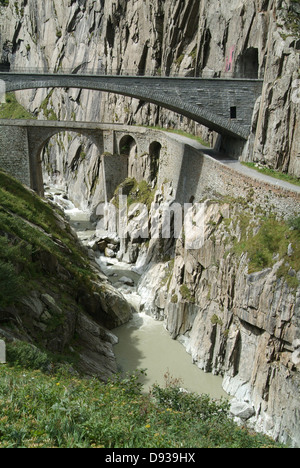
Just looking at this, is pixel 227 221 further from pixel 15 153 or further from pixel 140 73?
pixel 140 73

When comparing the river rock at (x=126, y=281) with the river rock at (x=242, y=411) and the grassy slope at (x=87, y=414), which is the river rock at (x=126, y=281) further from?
the grassy slope at (x=87, y=414)

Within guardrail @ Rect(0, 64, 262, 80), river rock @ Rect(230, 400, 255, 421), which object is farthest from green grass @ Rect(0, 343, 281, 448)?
guardrail @ Rect(0, 64, 262, 80)

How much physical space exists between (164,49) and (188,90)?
1928 centimetres

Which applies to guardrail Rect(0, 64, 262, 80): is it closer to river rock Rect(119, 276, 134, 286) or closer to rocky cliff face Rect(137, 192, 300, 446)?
rocky cliff face Rect(137, 192, 300, 446)

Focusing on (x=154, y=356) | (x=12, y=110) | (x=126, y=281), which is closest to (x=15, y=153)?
(x=126, y=281)

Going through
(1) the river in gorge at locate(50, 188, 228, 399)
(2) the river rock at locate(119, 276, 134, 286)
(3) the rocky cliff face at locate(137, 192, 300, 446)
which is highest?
(3) the rocky cliff face at locate(137, 192, 300, 446)

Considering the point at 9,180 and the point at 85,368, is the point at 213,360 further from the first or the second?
the point at 9,180

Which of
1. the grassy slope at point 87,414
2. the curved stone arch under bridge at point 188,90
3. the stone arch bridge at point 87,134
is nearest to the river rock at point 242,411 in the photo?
the grassy slope at point 87,414

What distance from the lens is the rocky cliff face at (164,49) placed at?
25.5 m

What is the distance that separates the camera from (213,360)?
2203 centimetres

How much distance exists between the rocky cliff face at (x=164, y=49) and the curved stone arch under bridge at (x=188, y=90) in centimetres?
137

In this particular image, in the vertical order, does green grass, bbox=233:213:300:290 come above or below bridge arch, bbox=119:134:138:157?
below

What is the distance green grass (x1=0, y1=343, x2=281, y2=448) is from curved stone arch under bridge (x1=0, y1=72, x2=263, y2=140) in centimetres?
2217

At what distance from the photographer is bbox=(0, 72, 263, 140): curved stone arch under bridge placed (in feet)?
96.5
